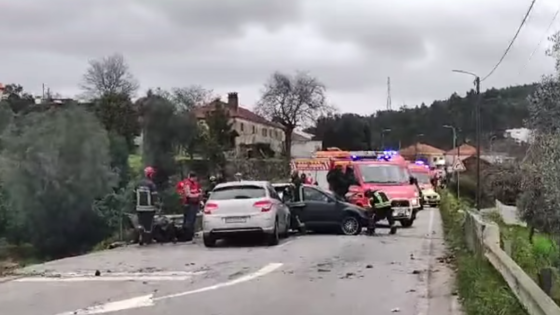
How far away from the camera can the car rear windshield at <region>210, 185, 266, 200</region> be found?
2102cm

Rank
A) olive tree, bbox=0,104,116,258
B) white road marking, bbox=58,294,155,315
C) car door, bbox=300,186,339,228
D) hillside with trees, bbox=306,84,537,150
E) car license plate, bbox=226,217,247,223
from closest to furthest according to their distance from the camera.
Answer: white road marking, bbox=58,294,155,315 < car license plate, bbox=226,217,247,223 < car door, bbox=300,186,339,228 < olive tree, bbox=0,104,116,258 < hillside with trees, bbox=306,84,537,150

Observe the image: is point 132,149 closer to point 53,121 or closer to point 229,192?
point 53,121

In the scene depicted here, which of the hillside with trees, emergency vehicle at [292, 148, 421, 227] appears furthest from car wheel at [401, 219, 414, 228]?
the hillside with trees

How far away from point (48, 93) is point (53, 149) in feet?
120

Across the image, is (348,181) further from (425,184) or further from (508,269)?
(425,184)

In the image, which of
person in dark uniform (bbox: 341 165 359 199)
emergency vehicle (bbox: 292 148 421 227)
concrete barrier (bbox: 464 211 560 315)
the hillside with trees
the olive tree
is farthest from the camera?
the hillside with trees

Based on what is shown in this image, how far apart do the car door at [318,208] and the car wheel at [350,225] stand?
270 millimetres

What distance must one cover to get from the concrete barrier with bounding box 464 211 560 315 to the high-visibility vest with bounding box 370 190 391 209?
29.6ft

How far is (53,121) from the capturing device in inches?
1629

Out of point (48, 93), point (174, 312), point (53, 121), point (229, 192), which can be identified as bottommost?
point (174, 312)

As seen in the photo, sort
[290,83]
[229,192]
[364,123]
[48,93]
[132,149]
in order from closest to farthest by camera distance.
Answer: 1. [229,192]
2. [132,149]
3. [48,93]
4. [364,123]
5. [290,83]

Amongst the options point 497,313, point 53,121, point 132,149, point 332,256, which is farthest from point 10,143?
point 497,313

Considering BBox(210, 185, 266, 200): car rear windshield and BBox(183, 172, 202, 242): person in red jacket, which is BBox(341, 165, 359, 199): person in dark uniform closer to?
BBox(183, 172, 202, 242): person in red jacket

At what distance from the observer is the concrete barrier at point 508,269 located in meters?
7.45
